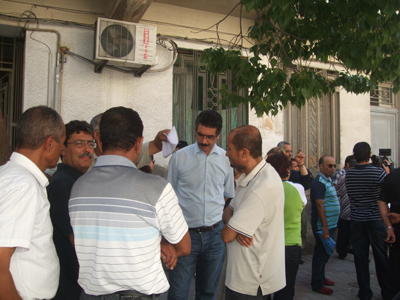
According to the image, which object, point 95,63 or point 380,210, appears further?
point 95,63

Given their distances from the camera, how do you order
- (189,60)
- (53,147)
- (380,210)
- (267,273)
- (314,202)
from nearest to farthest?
(53,147), (267,273), (380,210), (314,202), (189,60)

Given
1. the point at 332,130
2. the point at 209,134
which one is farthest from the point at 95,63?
the point at 332,130

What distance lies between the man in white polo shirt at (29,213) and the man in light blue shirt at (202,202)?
1643 mm

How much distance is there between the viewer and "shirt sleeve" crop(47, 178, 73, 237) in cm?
201

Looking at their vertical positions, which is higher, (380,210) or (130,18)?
(130,18)

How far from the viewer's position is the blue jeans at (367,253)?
14.1ft

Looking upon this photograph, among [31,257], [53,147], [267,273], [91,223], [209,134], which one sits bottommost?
[267,273]

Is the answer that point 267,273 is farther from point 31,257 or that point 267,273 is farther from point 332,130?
point 332,130

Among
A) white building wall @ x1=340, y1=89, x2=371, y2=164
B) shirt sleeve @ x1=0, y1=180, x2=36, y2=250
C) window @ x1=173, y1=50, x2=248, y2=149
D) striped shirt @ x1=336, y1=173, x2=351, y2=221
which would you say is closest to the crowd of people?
shirt sleeve @ x1=0, y1=180, x2=36, y2=250

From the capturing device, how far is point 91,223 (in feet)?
5.56

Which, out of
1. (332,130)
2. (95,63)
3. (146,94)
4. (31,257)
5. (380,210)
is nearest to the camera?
(31,257)

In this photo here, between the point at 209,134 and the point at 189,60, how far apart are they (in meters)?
3.16

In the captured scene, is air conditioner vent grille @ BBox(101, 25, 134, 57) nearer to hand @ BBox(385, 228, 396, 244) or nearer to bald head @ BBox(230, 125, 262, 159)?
bald head @ BBox(230, 125, 262, 159)

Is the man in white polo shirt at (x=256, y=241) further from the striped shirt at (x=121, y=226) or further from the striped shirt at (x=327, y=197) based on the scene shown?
the striped shirt at (x=327, y=197)
